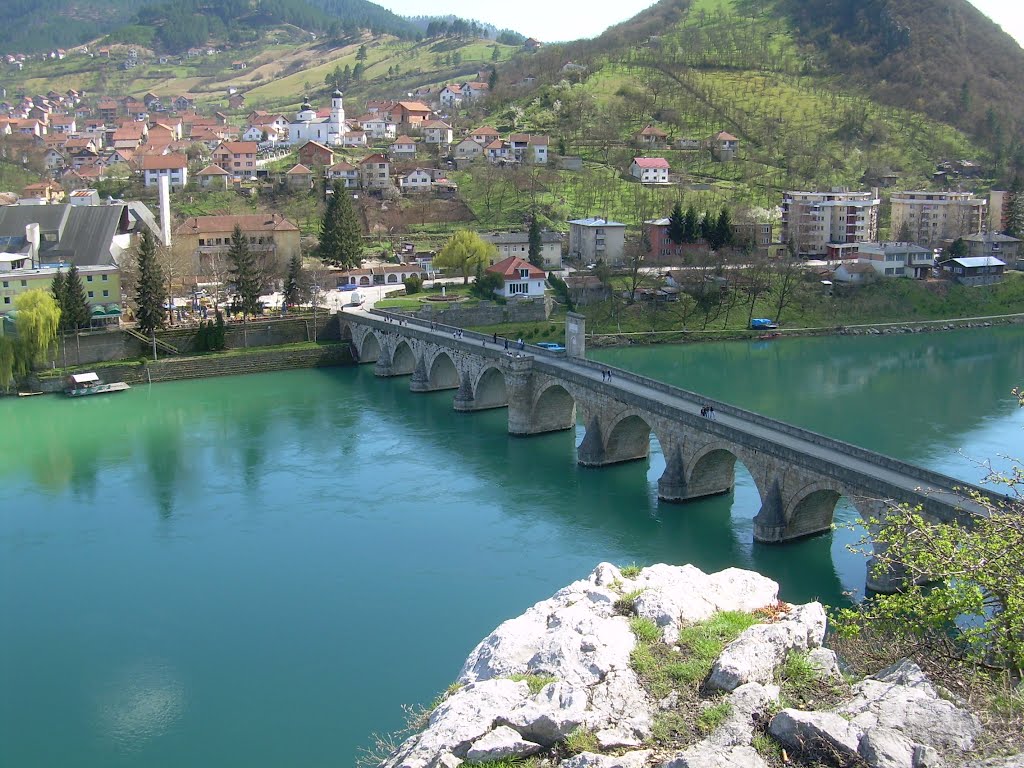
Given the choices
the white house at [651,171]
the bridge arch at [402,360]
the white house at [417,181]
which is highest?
the white house at [651,171]

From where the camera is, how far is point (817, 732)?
30.4ft

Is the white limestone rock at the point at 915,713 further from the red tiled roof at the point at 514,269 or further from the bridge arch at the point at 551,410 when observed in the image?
the red tiled roof at the point at 514,269

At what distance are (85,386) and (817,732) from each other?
40687mm

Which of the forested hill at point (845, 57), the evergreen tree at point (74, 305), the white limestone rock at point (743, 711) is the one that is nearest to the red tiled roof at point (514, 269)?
the evergreen tree at point (74, 305)

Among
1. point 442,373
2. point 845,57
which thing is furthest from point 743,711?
point 845,57

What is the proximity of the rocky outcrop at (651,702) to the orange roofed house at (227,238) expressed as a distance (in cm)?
5033

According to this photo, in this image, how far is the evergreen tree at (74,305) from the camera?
4559 centimetres

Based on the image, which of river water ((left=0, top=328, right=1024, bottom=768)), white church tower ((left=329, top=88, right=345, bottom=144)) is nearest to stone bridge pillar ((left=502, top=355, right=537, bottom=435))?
river water ((left=0, top=328, right=1024, bottom=768))

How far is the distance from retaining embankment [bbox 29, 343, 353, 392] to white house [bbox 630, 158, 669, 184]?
35.4m

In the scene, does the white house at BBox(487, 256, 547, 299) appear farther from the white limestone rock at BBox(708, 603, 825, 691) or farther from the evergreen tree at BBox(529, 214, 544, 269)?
the white limestone rock at BBox(708, 603, 825, 691)

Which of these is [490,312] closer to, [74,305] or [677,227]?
[677,227]

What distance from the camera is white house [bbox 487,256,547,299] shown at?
185 feet

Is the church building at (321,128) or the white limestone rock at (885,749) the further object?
the church building at (321,128)

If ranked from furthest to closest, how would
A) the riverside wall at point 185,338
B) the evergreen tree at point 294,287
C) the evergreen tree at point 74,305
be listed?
1. the evergreen tree at point 294,287
2. the evergreen tree at point 74,305
3. the riverside wall at point 185,338
